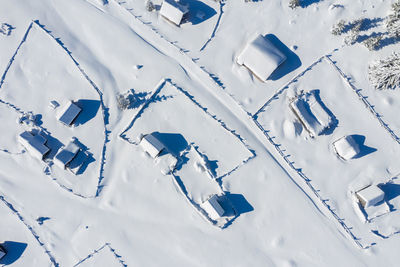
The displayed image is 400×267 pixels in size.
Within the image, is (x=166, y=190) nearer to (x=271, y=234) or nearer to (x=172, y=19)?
(x=271, y=234)

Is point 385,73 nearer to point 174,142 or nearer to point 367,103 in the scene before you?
point 367,103

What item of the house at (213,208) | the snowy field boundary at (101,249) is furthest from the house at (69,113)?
the house at (213,208)

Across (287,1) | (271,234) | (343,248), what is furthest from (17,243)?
(287,1)

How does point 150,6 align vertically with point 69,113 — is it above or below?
above

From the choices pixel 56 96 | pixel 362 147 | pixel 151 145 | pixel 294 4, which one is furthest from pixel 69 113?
pixel 362 147

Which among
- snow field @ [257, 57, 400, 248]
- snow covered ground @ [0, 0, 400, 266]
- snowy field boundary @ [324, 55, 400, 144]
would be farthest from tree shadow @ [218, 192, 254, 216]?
snowy field boundary @ [324, 55, 400, 144]

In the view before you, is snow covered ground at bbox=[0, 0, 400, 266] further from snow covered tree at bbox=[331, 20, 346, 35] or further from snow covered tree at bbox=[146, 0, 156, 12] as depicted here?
snow covered tree at bbox=[331, 20, 346, 35]
